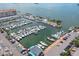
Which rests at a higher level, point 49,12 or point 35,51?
point 49,12

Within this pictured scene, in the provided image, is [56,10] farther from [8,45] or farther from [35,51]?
[8,45]

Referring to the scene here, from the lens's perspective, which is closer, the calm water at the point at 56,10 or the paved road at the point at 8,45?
the paved road at the point at 8,45

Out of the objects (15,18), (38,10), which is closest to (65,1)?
(38,10)

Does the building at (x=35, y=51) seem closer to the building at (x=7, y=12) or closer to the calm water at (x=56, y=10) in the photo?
the calm water at (x=56, y=10)

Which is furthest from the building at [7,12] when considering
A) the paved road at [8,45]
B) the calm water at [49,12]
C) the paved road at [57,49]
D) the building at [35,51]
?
the paved road at [57,49]

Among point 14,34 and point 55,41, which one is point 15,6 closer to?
point 14,34

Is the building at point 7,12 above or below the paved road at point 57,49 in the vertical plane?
above

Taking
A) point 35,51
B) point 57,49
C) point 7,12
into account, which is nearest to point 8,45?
point 35,51

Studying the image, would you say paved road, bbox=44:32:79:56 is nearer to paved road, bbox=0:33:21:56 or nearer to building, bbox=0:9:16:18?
paved road, bbox=0:33:21:56

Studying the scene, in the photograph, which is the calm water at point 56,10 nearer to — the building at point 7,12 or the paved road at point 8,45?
the building at point 7,12
